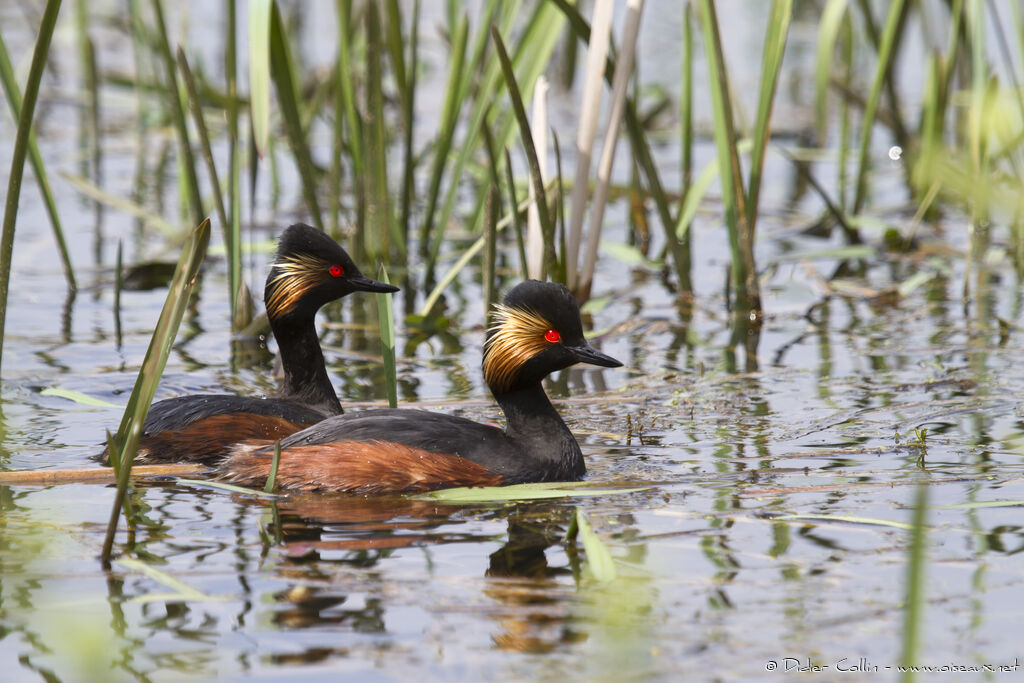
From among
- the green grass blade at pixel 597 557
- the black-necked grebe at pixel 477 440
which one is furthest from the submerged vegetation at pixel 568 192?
the black-necked grebe at pixel 477 440

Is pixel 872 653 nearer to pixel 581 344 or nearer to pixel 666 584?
pixel 666 584

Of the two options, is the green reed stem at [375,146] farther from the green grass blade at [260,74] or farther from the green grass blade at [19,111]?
the green grass blade at [19,111]

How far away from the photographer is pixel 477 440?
5.75m

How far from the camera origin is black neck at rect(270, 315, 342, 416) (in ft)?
22.2

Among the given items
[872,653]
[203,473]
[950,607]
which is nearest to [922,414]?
[950,607]

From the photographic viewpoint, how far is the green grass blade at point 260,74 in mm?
6641

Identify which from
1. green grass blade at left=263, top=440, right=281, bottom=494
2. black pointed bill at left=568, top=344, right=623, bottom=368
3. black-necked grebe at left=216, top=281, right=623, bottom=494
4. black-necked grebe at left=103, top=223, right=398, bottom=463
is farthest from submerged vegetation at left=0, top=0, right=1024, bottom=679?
black pointed bill at left=568, top=344, right=623, bottom=368

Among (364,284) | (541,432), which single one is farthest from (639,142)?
(541,432)

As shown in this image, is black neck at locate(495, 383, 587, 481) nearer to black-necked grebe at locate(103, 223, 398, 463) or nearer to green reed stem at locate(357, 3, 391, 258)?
black-necked grebe at locate(103, 223, 398, 463)

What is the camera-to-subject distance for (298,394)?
680 cm

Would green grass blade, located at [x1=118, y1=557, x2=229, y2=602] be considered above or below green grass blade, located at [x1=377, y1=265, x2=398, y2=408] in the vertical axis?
below

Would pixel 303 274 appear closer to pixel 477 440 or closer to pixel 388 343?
pixel 388 343

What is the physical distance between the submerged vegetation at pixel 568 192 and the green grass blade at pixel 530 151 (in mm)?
15

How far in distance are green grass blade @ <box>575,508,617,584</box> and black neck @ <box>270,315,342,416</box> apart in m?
2.65
